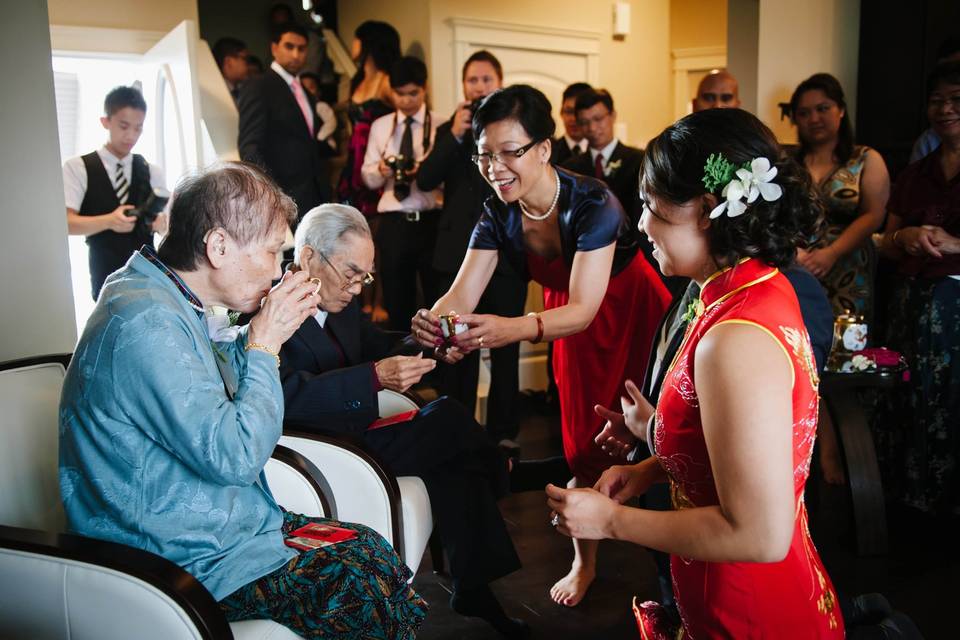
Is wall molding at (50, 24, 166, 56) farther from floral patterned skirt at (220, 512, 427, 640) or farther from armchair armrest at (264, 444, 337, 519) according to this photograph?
floral patterned skirt at (220, 512, 427, 640)

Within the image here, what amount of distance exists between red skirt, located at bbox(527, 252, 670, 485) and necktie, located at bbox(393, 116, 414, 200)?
183cm

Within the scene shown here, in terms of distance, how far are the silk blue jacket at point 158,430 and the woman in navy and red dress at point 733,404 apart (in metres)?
0.55

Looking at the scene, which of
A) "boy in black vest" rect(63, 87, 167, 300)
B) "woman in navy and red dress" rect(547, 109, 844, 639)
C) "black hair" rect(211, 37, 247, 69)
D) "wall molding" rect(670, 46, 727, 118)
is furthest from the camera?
"wall molding" rect(670, 46, 727, 118)

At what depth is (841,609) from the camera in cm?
127

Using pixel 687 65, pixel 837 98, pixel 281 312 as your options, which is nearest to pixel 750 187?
pixel 281 312

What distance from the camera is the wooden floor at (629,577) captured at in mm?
2366

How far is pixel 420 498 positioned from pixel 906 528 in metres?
2.00

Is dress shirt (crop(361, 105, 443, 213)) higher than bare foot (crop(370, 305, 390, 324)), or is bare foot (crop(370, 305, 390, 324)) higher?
dress shirt (crop(361, 105, 443, 213))

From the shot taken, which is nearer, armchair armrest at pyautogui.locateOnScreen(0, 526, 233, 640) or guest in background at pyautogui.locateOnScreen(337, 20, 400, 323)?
armchair armrest at pyautogui.locateOnScreen(0, 526, 233, 640)

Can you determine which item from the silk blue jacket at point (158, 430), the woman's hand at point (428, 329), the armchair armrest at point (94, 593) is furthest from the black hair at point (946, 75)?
the armchair armrest at point (94, 593)

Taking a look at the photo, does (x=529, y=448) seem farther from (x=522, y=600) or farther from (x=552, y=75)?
(x=552, y=75)

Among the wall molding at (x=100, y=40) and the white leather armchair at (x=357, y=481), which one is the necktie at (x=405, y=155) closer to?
the wall molding at (x=100, y=40)

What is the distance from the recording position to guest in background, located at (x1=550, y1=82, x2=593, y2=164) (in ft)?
14.0

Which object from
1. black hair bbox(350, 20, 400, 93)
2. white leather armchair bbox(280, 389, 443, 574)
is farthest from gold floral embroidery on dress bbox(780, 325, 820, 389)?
black hair bbox(350, 20, 400, 93)
